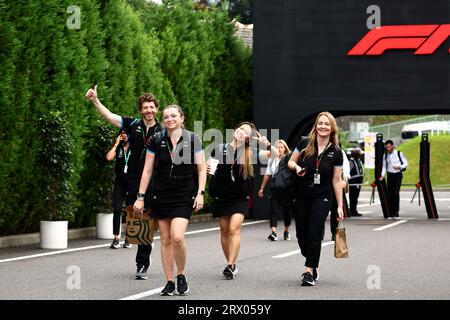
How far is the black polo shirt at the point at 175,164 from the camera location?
9.73 metres

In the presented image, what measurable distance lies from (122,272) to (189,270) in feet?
2.72

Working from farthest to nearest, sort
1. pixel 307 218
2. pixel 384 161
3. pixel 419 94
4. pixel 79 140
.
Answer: pixel 384 161
pixel 419 94
pixel 79 140
pixel 307 218

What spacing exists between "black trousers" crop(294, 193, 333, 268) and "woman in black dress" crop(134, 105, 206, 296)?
1463mm

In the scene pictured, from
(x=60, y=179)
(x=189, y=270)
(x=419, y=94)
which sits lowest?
(x=189, y=270)

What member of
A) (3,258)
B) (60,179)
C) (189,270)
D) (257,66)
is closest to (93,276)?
(189,270)

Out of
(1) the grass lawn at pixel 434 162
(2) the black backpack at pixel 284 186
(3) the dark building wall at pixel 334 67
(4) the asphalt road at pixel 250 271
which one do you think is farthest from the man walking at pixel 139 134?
(1) the grass lawn at pixel 434 162

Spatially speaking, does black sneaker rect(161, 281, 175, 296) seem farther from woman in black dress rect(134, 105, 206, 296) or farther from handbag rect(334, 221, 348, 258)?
handbag rect(334, 221, 348, 258)

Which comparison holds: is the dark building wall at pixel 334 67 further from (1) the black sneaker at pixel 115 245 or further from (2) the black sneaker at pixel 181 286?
(2) the black sneaker at pixel 181 286

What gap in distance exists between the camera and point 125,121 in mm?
11391

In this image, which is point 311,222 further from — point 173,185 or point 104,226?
point 104,226

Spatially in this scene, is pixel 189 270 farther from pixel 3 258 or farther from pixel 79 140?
pixel 79 140

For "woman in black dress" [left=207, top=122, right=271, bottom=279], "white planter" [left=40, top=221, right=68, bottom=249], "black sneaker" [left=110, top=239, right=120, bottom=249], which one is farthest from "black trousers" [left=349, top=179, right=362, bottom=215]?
"woman in black dress" [left=207, top=122, right=271, bottom=279]

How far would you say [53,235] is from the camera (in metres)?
14.9

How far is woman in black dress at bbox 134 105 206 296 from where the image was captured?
31.7 ft
